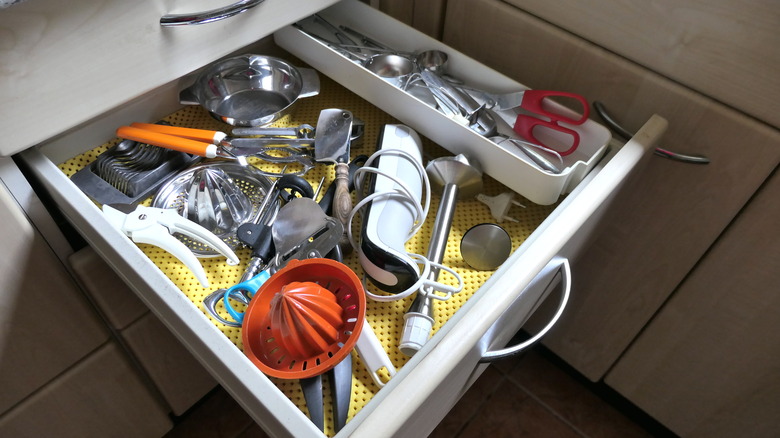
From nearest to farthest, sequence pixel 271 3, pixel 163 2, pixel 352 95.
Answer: pixel 163 2 < pixel 271 3 < pixel 352 95

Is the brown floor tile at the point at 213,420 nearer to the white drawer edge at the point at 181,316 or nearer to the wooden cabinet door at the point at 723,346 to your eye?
the white drawer edge at the point at 181,316

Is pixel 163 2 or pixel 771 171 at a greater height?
pixel 163 2

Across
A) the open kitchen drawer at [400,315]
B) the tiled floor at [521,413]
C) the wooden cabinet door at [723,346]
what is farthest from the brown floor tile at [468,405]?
the open kitchen drawer at [400,315]

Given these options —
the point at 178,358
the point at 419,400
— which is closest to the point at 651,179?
the point at 419,400

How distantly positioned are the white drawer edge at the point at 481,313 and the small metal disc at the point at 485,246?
0.06 m

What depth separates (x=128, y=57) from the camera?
577mm

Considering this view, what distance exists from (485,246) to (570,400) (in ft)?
2.37

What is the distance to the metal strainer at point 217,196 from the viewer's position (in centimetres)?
64

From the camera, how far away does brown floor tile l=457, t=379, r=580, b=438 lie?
113 centimetres

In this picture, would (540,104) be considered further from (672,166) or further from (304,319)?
(304,319)

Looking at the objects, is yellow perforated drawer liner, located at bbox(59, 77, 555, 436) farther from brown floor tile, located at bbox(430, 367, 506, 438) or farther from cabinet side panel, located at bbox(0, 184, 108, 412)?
brown floor tile, located at bbox(430, 367, 506, 438)

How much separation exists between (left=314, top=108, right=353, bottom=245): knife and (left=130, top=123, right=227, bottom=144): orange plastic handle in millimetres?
124

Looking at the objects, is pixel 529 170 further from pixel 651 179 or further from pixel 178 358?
pixel 178 358

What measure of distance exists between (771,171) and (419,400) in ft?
1.69
